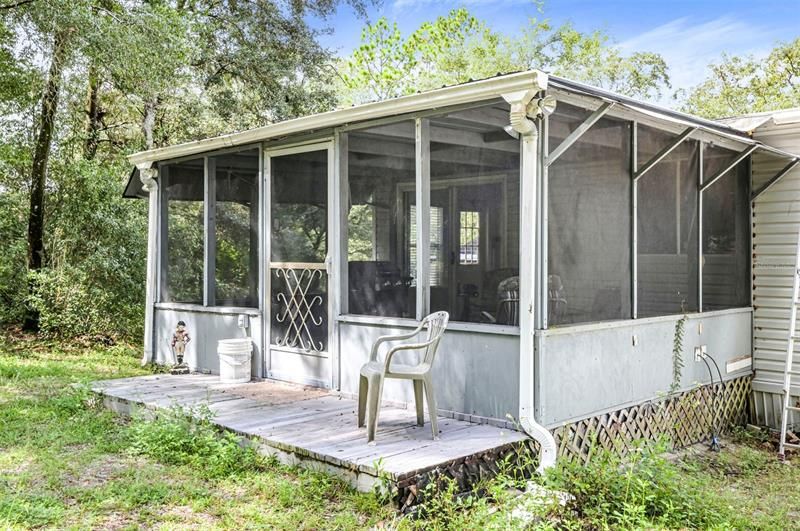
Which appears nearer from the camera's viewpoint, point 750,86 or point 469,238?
point 469,238

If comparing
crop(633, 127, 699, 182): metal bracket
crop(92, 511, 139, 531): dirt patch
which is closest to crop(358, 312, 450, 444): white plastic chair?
crop(92, 511, 139, 531): dirt patch

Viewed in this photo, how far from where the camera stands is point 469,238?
4.61 m

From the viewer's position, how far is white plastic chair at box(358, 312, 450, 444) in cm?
410

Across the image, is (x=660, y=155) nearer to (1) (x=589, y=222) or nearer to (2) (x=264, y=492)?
(1) (x=589, y=222)

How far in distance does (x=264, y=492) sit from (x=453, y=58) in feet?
73.3

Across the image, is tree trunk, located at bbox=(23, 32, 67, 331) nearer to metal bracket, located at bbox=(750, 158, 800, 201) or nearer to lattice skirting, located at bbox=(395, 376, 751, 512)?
lattice skirting, located at bbox=(395, 376, 751, 512)

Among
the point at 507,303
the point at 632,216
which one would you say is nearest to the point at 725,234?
the point at 632,216

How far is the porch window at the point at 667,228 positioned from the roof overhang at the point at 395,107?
5.07 ft

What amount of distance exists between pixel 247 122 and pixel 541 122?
352 inches

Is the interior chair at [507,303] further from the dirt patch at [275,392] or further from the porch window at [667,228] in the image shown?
the dirt patch at [275,392]

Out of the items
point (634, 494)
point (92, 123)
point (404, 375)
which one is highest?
point (92, 123)

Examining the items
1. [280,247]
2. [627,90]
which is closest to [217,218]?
[280,247]

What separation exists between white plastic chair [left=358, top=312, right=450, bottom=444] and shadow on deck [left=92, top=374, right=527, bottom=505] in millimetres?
123

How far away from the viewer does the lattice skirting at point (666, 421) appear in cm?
462
